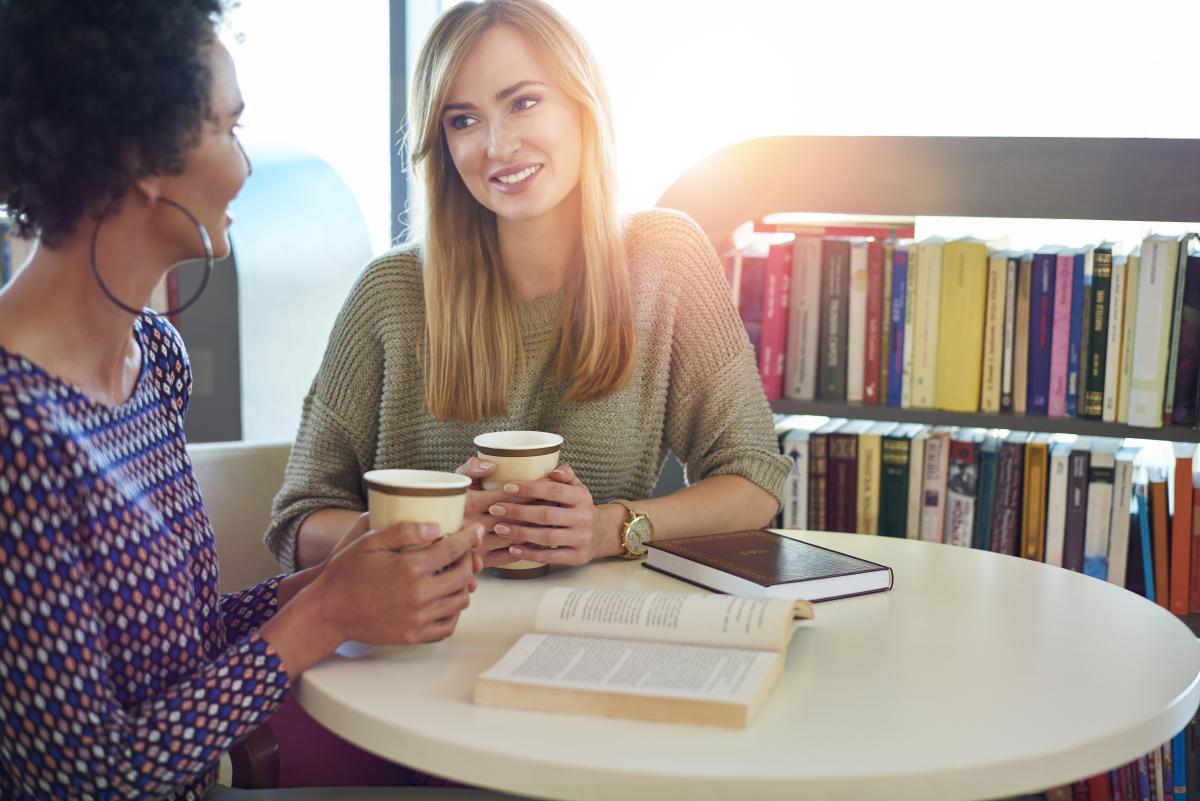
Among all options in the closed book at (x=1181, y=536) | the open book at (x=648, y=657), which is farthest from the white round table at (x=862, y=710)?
the closed book at (x=1181, y=536)

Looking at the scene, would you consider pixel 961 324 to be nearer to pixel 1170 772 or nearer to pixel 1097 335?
pixel 1097 335

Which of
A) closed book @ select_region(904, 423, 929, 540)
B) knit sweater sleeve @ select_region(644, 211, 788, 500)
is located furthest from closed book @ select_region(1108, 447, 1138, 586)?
knit sweater sleeve @ select_region(644, 211, 788, 500)

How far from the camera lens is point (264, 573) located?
178cm

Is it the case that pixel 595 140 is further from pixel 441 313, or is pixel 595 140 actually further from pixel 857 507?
pixel 857 507

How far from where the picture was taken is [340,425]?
5.64 ft

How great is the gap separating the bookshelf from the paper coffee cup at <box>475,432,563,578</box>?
1.09m

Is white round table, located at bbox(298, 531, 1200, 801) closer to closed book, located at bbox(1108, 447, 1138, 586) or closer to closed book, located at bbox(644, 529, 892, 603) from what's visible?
closed book, located at bbox(644, 529, 892, 603)

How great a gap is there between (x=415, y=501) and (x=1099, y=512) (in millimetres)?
1528

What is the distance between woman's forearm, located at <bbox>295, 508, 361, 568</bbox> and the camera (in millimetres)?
1563

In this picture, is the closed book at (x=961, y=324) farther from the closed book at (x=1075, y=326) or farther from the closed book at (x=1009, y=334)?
the closed book at (x=1075, y=326)

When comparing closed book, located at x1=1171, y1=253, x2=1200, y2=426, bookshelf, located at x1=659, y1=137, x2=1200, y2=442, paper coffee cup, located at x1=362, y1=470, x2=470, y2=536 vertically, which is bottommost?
paper coffee cup, located at x1=362, y1=470, x2=470, y2=536

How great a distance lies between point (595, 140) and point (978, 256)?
2.67 ft

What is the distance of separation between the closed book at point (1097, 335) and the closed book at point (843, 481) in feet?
1.38

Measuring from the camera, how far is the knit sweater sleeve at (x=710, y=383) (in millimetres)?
1710
